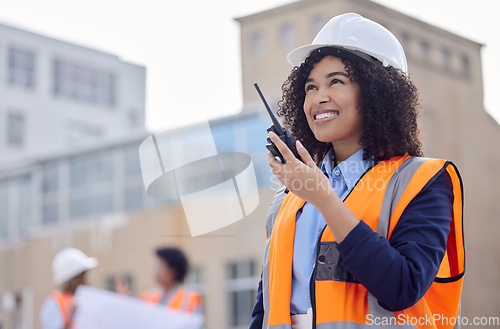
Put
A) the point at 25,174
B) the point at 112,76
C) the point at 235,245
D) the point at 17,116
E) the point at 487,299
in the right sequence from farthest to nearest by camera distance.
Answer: the point at 112,76 < the point at 17,116 < the point at 25,174 < the point at 487,299 < the point at 235,245

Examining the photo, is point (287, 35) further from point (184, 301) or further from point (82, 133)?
point (82, 133)

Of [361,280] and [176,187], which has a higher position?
[176,187]

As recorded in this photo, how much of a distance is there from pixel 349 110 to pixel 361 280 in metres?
0.47

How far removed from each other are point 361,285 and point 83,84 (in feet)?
105

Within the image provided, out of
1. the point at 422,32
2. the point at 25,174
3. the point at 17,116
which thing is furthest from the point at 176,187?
the point at 17,116

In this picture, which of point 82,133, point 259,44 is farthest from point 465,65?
point 82,133

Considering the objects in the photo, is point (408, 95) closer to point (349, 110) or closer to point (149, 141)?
point (349, 110)

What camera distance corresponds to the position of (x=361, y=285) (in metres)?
1.77

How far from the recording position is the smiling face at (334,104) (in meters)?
1.96

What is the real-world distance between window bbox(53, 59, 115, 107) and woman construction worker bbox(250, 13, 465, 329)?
101 ft

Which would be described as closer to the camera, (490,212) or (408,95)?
(408,95)

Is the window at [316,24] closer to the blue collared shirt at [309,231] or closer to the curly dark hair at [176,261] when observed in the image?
the curly dark hair at [176,261]

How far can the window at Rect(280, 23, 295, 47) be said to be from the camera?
11.5 metres

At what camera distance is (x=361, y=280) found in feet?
5.58
